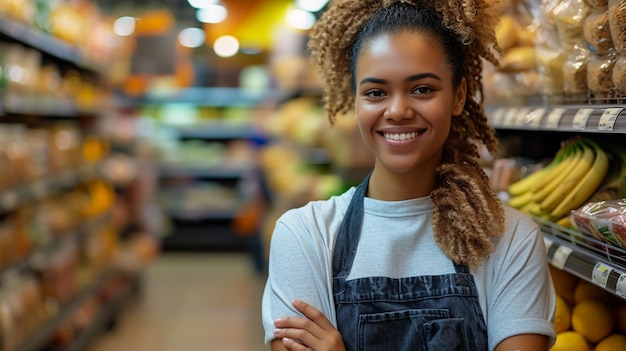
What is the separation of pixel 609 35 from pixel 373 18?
658 mm

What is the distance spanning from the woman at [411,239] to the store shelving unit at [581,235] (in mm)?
284

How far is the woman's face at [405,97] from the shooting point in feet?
5.60

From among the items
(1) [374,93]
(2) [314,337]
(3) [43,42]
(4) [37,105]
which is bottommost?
(2) [314,337]

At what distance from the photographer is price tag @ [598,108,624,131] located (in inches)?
70.3

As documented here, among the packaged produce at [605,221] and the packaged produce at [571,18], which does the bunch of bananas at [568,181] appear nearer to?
the packaged produce at [605,221]

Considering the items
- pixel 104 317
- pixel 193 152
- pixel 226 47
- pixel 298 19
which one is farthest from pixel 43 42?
pixel 226 47

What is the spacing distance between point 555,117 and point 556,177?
0.75 feet

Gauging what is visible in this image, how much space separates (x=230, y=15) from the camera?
960cm

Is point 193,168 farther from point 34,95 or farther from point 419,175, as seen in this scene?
point 419,175

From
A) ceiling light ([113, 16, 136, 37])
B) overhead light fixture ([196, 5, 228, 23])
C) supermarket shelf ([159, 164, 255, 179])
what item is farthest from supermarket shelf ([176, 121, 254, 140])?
ceiling light ([113, 16, 136, 37])

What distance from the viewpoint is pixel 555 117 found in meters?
2.18

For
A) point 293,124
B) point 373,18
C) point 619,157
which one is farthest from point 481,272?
point 293,124

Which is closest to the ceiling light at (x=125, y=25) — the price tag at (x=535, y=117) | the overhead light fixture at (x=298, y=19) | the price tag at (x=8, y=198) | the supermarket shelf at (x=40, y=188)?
the overhead light fixture at (x=298, y=19)

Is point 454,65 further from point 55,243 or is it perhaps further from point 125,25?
point 125,25
